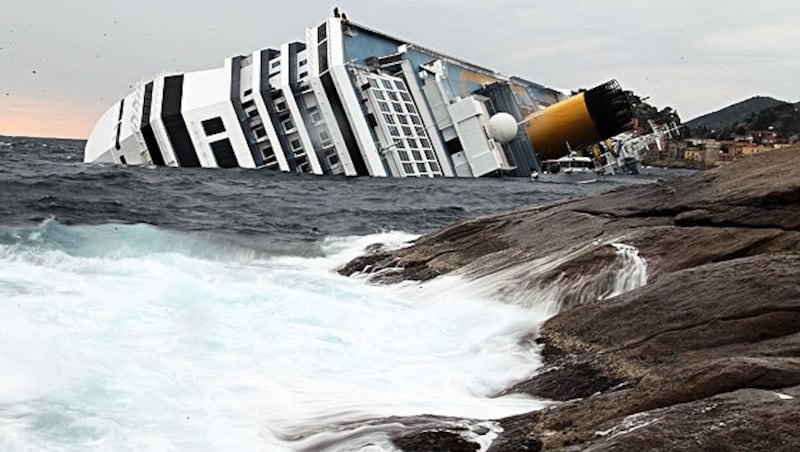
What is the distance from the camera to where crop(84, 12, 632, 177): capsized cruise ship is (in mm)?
34906

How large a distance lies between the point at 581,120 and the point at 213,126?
1907cm

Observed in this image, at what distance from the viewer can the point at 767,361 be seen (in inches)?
235

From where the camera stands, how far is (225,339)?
10.0 meters

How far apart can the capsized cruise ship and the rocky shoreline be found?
1935 centimetres

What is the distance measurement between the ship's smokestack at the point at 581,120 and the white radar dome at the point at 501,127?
4208 millimetres

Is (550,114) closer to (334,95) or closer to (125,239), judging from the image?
(334,95)

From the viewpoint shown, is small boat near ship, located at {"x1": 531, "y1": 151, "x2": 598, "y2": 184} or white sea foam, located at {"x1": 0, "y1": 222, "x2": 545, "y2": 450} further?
small boat near ship, located at {"x1": 531, "y1": 151, "x2": 598, "y2": 184}

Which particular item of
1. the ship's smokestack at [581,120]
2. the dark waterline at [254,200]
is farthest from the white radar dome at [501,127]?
the ship's smokestack at [581,120]

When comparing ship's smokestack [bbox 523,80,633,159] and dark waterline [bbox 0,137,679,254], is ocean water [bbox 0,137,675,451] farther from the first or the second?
ship's smokestack [bbox 523,80,633,159]

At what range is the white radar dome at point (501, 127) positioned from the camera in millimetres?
38688

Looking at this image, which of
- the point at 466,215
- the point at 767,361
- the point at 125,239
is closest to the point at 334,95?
the point at 466,215

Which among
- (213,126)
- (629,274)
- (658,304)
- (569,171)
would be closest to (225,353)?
(658,304)

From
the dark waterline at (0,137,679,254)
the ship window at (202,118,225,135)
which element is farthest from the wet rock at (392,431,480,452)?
the ship window at (202,118,225,135)

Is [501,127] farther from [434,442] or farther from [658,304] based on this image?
[434,442]
